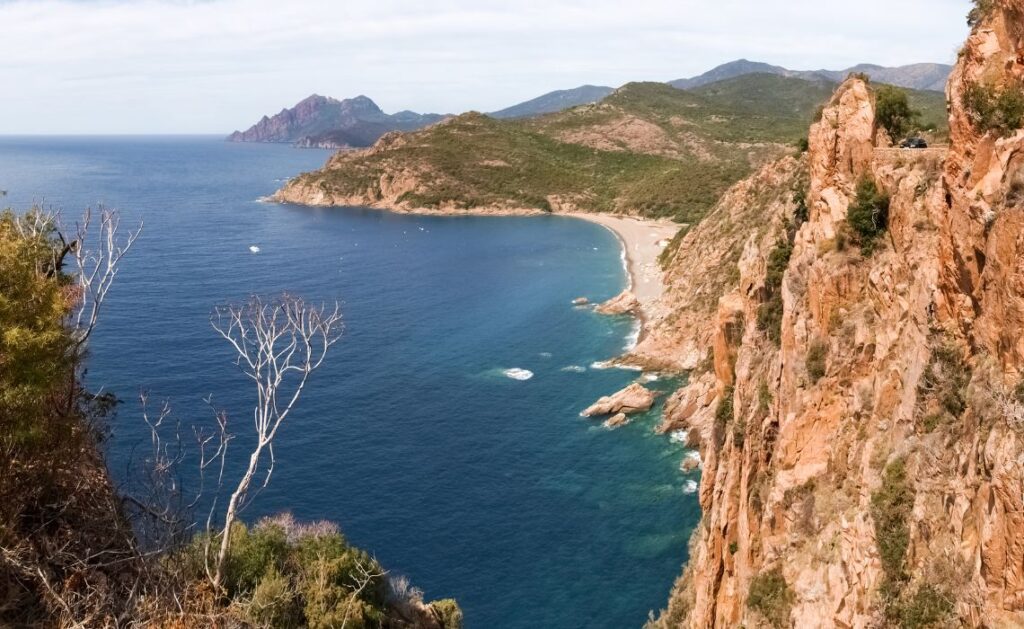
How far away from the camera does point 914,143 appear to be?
28859 mm

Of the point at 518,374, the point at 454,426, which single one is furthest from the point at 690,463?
the point at 518,374

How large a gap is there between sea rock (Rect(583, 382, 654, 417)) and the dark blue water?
160 centimetres

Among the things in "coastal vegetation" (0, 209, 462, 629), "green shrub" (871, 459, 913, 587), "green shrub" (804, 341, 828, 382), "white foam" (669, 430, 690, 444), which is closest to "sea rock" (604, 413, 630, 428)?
"white foam" (669, 430, 690, 444)

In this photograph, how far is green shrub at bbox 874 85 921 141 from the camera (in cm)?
3319

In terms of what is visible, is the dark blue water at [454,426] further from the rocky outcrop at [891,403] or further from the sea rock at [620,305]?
the rocky outcrop at [891,403]

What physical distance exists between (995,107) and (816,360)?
1126 cm

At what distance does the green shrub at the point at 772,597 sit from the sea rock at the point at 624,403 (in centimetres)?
4435

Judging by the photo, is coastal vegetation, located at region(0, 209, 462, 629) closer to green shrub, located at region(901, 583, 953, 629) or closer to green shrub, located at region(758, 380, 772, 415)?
green shrub, located at region(901, 583, 953, 629)

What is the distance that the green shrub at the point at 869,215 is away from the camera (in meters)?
26.9

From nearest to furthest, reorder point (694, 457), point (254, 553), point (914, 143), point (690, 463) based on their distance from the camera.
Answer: point (254, 553) → point (914, 143) → point (690, 463) → point (694, 457)

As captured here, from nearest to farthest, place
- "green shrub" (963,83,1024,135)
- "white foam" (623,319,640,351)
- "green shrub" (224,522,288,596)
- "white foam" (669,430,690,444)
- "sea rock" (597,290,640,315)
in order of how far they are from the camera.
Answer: "green shrub" (963,83,1024,135) < "green shrub" (224,522,288,596) < "white foam" (669,430,690,444) < "white foam" (623,319,640,351) < "sea rock" (597,290,640,315)

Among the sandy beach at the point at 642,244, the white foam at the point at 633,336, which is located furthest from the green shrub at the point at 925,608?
the sandy beach at the point at 642,244

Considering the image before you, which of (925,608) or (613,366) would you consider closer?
(925,608)

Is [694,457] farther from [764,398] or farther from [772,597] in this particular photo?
[772,597]
